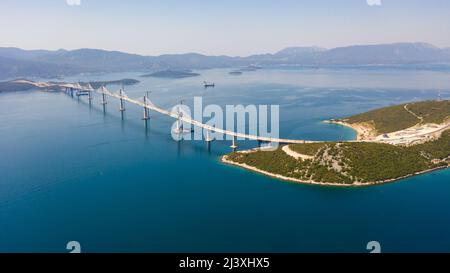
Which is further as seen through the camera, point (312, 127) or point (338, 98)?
point (338, 98)

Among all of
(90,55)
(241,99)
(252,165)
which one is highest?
(90,55)

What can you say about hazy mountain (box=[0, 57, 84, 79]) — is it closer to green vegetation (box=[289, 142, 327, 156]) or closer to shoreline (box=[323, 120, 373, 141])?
shoreline (box=[323, 120, 373, 141])

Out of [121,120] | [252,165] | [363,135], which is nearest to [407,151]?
[363,135]

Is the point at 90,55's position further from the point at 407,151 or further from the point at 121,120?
the point at 407,151

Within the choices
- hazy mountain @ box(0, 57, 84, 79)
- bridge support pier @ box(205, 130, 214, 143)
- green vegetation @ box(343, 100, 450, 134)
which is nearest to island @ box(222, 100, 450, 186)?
green vegetation @ box(343, 100, 450, 134)

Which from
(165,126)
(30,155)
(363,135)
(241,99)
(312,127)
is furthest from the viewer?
(241,99)

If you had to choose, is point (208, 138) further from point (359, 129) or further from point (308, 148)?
point (359, 129)

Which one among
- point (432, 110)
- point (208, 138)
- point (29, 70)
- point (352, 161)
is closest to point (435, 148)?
point (352, 161)
